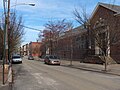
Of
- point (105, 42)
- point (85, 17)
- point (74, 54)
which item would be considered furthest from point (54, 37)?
point (105, 42)

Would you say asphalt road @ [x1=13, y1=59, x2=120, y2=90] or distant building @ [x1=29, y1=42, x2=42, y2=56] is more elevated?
distant building @ [x1=29, y1=42, x2=42, y2=56]

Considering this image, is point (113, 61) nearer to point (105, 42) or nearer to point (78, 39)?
point (105, 42)

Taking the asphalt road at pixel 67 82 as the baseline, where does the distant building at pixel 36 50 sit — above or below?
above

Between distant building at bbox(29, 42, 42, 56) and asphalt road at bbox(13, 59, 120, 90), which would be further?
distant building at bbox(29, 42, 42, 56)

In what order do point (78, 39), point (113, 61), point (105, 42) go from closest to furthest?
point (105, 42) < point (113, 61) < point (78, 39)

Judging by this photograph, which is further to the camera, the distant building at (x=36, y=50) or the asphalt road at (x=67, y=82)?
the distant building at (x=36, y=50)

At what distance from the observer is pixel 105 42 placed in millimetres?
28266

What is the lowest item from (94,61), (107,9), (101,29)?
(94,61)

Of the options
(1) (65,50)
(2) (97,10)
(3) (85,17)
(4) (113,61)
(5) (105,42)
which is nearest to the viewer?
(5) (105,42)

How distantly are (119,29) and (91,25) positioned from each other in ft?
10.7

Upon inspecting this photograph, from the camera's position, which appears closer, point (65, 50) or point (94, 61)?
point (94, 61)

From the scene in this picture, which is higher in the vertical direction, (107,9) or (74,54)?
(107,9)

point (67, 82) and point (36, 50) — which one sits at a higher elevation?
point (36, 50)

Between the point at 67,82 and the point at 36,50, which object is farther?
the point at 36,50
